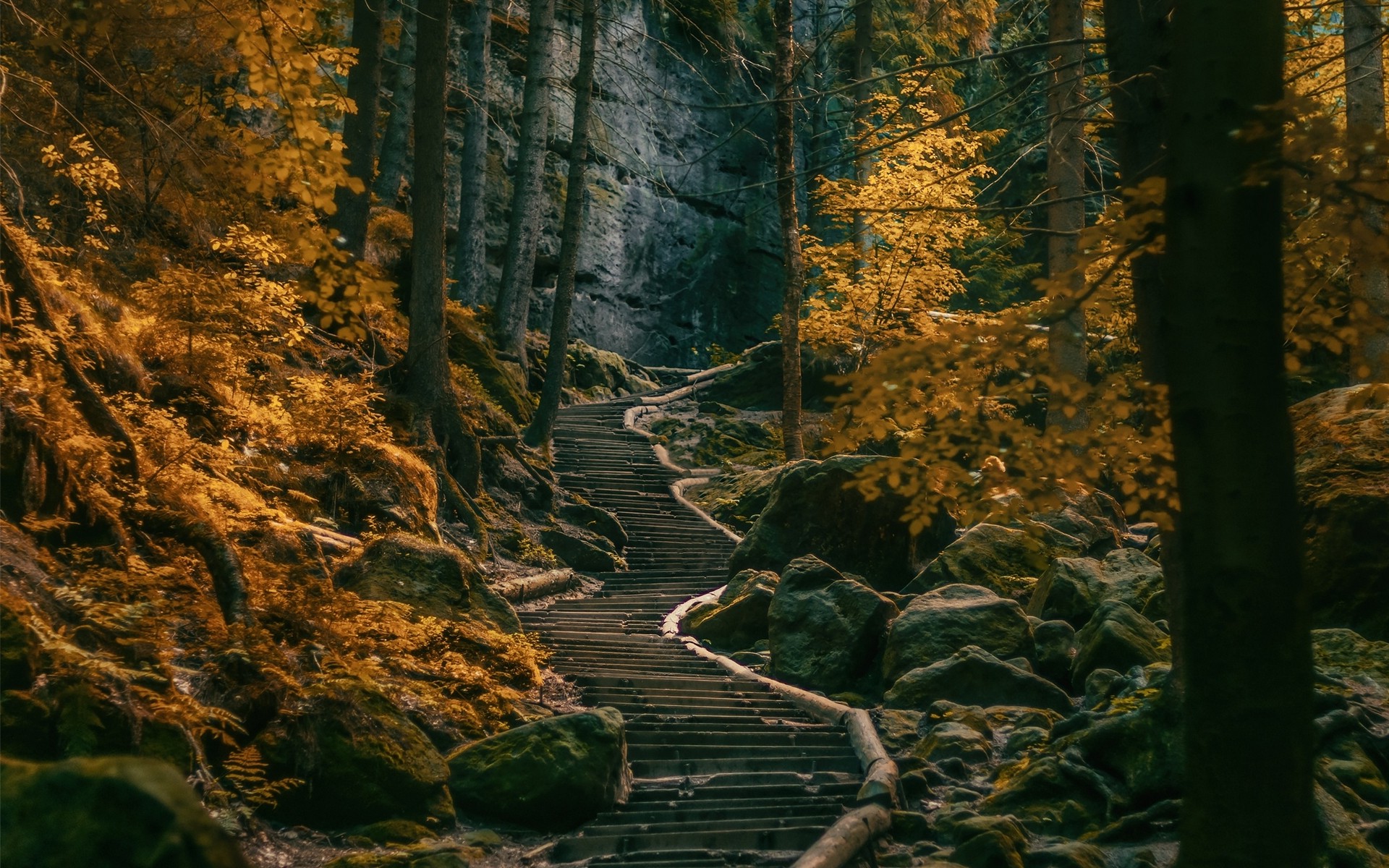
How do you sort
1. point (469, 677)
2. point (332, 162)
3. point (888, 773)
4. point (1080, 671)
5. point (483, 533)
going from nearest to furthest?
point (332, 162)
point (888, 773)
point (469, 677)
point (1080, 671)
point (483, 533)

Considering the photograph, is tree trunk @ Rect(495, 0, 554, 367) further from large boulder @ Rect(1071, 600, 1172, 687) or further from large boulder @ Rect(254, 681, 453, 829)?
large boulder @ Rect(254, 681, 453, 829)

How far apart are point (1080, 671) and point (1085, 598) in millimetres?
1913

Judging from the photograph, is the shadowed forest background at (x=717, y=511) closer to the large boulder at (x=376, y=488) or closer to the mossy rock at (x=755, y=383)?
the large boulder at (x=376, y=488)

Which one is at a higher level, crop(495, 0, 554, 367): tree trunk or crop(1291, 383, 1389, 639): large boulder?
crop(495, 0, 554, 367): tree trunk

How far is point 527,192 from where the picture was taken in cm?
2295

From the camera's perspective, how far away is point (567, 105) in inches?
1396

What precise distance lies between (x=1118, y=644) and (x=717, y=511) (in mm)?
11537

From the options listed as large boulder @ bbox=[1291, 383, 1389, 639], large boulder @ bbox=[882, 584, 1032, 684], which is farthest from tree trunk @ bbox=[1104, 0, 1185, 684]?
large boulder @ bbox=[882, 584, 1032, 684]

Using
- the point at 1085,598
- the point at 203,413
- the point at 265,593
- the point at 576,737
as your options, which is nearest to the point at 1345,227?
the point at 576,737

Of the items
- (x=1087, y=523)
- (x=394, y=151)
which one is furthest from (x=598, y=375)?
(x=1087, y=523)

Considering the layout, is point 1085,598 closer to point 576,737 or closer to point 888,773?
point 888,773

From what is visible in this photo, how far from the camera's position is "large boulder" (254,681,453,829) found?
6.42 m

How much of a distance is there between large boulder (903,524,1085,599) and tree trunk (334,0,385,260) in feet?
30.3

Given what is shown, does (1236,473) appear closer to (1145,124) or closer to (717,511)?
(1145,124)
